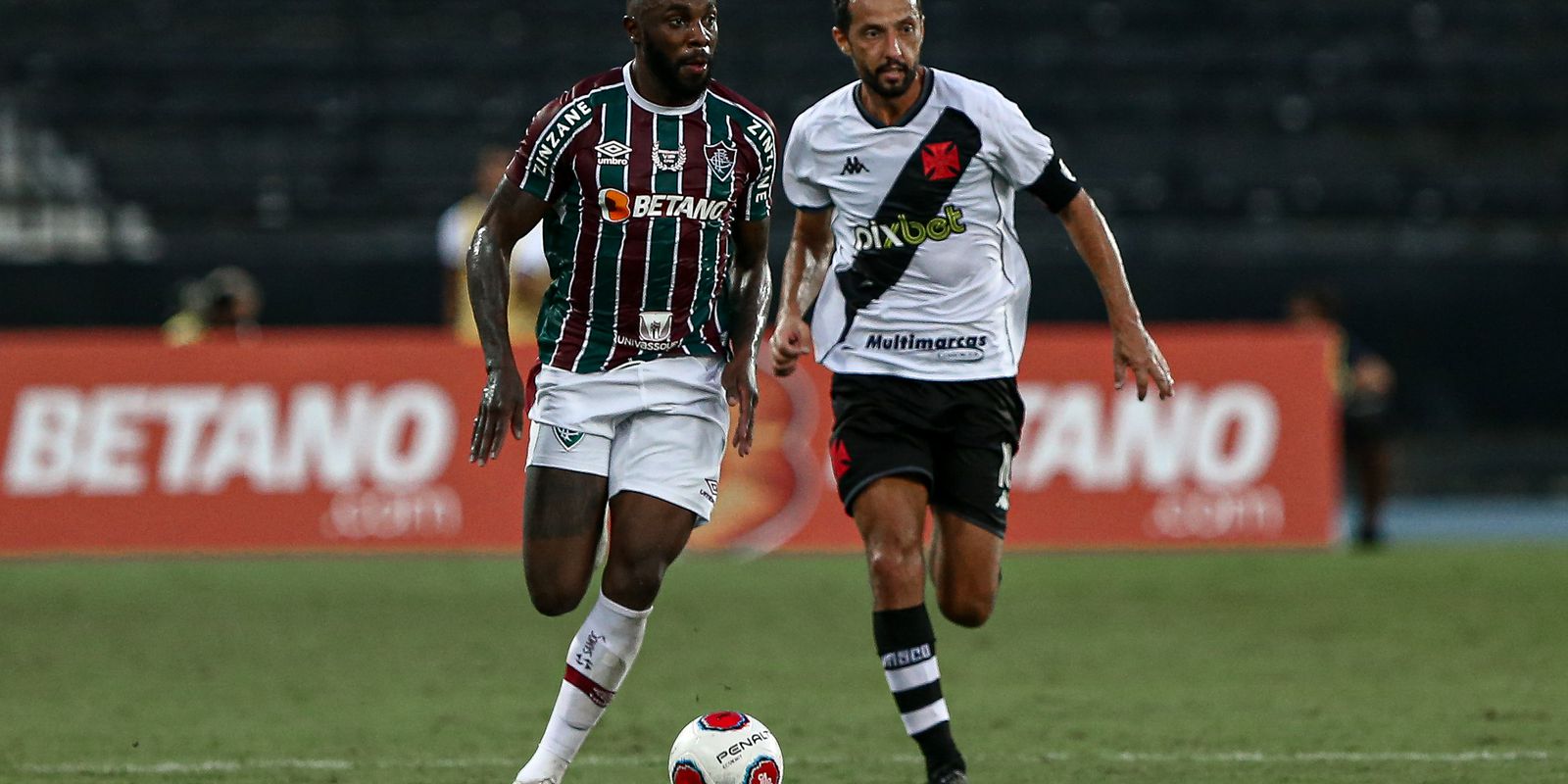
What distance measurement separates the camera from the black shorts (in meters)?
5.81

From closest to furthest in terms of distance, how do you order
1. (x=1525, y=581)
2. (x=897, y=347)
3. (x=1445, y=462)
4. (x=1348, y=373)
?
(x=897, y=347) → (x=1525, y=581) → (x=1348, y=373) → (x=1445, y=462)

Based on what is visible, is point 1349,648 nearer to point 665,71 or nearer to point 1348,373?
point 665,71

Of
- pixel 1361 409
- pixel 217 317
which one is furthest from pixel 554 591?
pixel 1361 409

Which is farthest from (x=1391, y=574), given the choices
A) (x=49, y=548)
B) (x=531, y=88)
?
(x=531, y=88)

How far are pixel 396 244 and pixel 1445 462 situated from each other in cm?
887

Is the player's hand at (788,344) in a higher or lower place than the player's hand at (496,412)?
higher

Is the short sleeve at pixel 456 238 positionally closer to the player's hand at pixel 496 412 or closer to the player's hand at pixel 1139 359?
the player's hand at pixel 496 412

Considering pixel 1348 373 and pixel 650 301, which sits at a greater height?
pixel 650 301

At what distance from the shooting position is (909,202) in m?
5.84

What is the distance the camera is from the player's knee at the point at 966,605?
582cm

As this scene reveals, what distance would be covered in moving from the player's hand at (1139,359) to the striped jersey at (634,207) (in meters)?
1.10

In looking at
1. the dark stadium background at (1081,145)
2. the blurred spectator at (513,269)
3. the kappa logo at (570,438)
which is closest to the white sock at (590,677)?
the kappa logo at (570,438)

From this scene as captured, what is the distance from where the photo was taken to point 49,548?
1253cm

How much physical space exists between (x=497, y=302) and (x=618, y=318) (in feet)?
1.09
